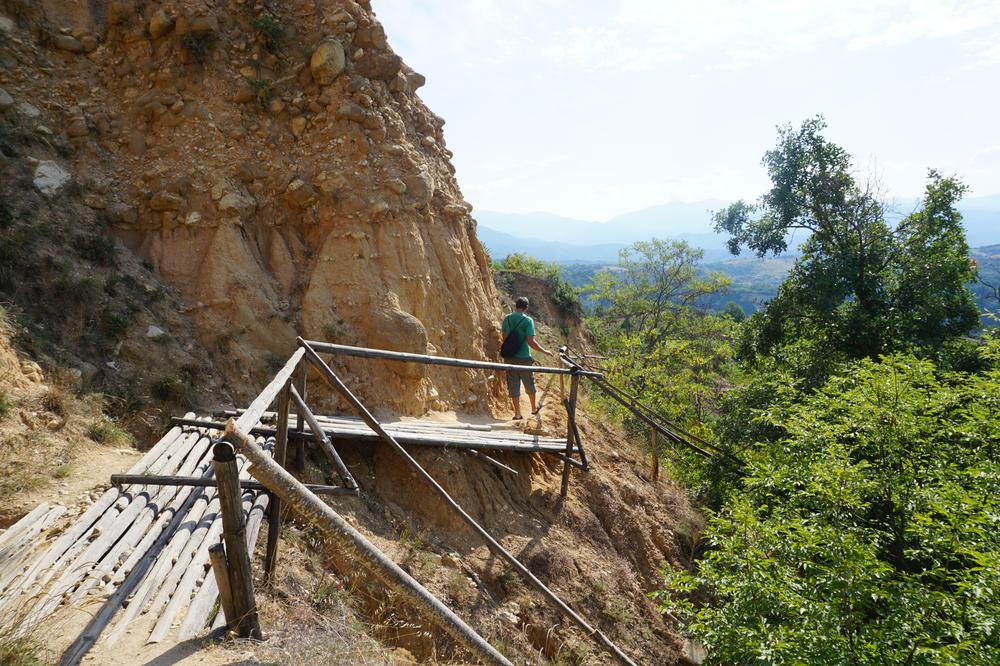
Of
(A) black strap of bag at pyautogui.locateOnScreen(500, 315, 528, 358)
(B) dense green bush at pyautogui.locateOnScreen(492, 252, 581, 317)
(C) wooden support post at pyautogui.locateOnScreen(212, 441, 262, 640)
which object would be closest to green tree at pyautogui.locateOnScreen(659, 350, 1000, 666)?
(A) black strap of bag at pyautogui.locateOnScreen(500, 315, 528, 358)

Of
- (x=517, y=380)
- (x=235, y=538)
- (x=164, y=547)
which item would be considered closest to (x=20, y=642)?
(x=235, y=538)

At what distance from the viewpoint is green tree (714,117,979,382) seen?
10742 mm

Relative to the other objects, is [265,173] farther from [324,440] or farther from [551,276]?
[551,276]

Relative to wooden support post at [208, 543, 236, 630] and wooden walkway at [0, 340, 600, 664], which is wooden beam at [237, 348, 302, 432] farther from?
wooden support post at [208, 543, 236, 630]

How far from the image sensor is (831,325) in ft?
37.3

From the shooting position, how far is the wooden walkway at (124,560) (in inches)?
116

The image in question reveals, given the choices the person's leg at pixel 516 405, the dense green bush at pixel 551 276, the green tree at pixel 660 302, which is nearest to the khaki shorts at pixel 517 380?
the person's leg at pixel 516 405

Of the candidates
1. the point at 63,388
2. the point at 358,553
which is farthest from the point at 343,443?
the point at 358,553

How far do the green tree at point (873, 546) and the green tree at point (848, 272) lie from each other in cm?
406

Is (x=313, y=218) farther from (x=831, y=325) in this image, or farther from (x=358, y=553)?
(x=831, y=325)

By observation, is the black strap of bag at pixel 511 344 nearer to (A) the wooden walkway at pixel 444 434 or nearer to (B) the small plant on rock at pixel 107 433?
(A) the wooden walkway at pixel 444 434

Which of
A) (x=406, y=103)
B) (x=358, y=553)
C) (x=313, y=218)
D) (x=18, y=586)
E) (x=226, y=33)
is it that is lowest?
(x=18, y=586)

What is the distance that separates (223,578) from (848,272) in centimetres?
1271

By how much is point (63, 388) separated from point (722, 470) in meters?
9.74
